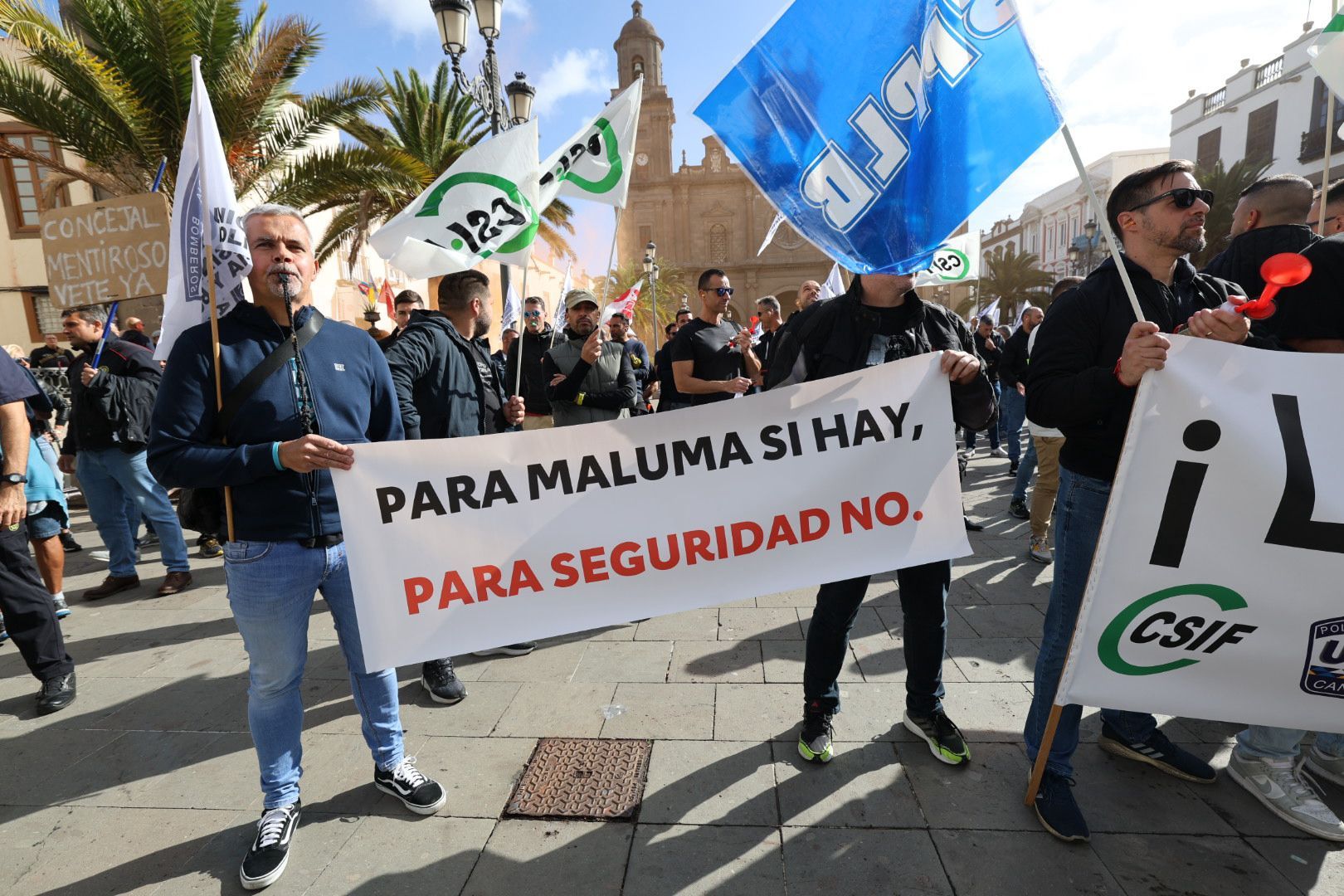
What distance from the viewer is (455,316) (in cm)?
362

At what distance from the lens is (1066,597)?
7.84 feet

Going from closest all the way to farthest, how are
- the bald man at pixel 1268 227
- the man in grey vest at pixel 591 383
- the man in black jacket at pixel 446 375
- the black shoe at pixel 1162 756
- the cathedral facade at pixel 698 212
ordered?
the black shoe at pixel 1162 756 → the bald man at pixel 1268 227 → the man in black jacket at pixel 446 375 → the man in grey vest at pixel 591 383 → the cathedral facade at pixel 698 212

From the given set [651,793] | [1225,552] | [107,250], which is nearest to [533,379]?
[107,250]

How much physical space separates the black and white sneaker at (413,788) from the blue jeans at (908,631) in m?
1.47

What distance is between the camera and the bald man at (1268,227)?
2926 mm

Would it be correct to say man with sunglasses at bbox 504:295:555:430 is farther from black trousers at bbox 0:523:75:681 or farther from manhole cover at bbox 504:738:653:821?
manhole cover at bbox 504:738:653:821

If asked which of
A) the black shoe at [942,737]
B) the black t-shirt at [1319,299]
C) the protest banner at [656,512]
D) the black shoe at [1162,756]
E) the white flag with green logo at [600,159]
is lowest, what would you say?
the black shoe at [1162,756]

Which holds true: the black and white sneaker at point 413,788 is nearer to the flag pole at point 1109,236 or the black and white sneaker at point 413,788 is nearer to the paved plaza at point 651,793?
the paved plaza at point 651,793

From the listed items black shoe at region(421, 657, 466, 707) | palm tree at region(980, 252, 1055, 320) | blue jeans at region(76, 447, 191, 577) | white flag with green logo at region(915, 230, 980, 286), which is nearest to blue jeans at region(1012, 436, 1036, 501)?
white flag with green logo at region(915, 230, 980, 286)

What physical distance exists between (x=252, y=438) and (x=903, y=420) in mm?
2213

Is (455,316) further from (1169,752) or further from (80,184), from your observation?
(80,184)

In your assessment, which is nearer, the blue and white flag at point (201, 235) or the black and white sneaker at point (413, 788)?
the blue and white flag at point (201, 235)

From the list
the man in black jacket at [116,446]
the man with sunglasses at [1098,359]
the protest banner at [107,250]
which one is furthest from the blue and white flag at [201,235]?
the man in black jacket at [116,446]

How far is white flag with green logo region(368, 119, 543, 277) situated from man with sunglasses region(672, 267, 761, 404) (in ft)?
5.07
